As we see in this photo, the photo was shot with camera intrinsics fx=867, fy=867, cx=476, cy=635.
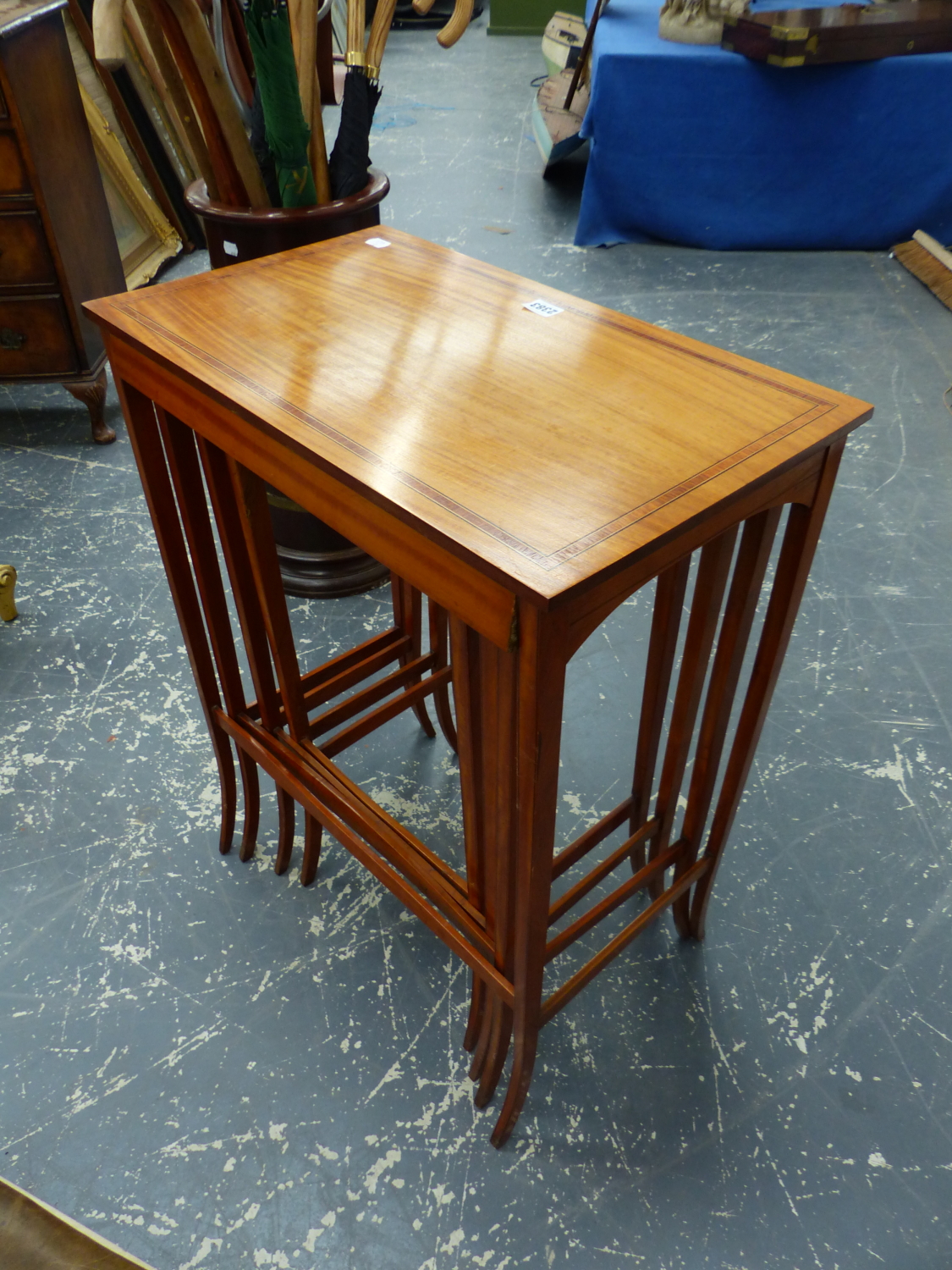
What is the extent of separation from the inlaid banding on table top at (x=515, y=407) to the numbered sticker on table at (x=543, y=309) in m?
0.02

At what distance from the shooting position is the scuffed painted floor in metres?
1.15

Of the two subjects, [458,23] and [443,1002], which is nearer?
[458,23]

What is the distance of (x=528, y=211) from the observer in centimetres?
435

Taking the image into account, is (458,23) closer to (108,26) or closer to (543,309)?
(543,309)

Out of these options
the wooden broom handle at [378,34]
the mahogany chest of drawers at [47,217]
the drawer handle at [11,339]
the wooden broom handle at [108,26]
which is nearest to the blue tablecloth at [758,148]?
the mahogany chest of drawers at [47,217]

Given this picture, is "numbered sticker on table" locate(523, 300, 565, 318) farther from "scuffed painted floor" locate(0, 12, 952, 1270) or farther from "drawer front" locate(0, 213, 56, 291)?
"drawer front" locate(0, 213, 56, 291)

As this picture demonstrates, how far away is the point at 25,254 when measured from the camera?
243 centimetres

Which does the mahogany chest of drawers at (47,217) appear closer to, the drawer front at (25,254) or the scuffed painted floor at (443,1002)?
the drawer front at (25,254)

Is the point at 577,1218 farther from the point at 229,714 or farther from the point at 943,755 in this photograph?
the point at 943,755

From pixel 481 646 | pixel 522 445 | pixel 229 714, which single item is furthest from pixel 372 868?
pixel 522 445

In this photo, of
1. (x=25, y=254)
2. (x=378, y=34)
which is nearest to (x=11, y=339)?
(x=25, y=254)

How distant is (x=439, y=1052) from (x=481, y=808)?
536mm

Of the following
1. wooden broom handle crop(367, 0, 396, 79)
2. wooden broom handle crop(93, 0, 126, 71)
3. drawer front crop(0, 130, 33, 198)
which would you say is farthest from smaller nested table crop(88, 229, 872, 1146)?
drawer front crop(0, 130, 33, 198)

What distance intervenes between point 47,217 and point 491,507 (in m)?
2.26
